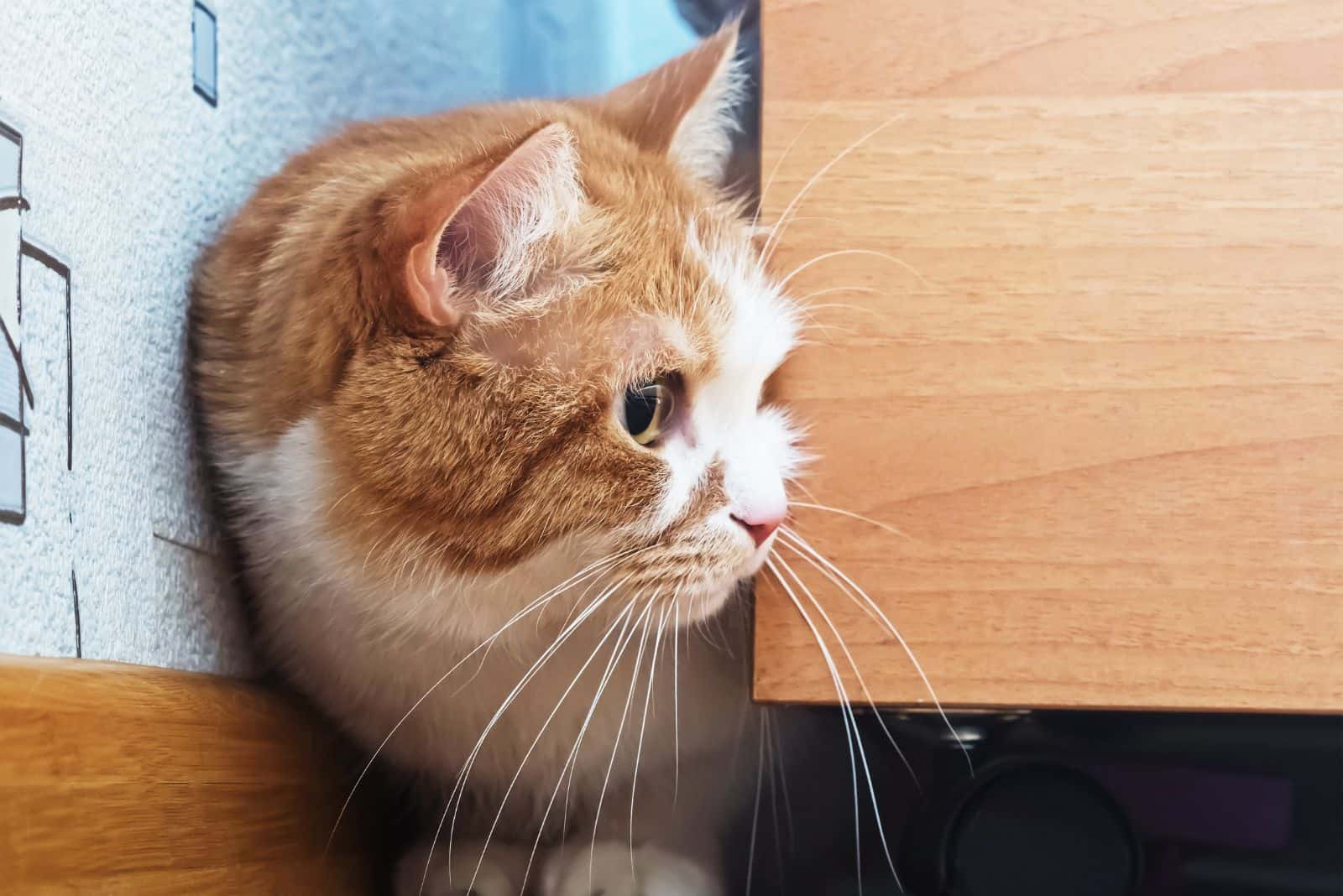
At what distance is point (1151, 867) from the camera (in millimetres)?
831

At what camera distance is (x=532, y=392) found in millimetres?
624

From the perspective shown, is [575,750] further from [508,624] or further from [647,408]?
[647,408]

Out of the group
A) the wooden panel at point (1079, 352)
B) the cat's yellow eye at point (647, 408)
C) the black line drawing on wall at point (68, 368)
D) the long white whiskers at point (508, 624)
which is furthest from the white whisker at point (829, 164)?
the black line drawing on wall at point (68, 368)

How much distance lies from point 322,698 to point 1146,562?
606mm

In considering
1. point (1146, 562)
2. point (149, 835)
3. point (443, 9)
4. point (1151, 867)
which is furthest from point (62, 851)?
point (443, 9)

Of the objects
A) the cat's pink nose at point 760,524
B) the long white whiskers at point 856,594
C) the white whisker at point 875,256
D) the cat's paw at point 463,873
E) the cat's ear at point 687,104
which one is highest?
the cat's ear at point 687,104

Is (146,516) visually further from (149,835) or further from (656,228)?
(656,228)

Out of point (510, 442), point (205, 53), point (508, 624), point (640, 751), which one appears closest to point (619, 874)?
Result: point (640, 751)

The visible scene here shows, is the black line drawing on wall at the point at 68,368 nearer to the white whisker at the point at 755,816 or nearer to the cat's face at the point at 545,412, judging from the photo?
the cat's face at the point at 545,412

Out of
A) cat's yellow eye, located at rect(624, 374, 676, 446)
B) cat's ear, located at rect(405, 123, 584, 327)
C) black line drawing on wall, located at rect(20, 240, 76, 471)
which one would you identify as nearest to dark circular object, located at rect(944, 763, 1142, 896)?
cat's yellow eye, located at rect(624, 374, 676, 446)

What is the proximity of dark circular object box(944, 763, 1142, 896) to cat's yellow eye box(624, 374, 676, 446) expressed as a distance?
1.42 ft

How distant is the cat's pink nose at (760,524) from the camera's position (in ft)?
2.11

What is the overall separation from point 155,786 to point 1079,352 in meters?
0.59

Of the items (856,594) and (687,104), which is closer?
(856,594)
